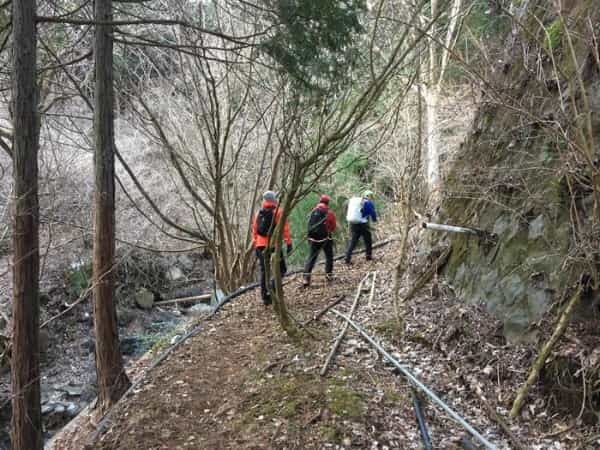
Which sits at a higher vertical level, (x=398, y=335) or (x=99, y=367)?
(x=398, y=335)

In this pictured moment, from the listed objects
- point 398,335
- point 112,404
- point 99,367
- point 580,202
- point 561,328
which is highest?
point 580,202

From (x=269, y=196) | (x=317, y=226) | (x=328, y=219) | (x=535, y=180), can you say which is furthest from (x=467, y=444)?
(x=328, y=219)

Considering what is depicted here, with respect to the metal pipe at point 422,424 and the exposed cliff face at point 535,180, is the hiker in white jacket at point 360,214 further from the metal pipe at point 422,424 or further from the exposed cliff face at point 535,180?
the metal pipe at point 422,424

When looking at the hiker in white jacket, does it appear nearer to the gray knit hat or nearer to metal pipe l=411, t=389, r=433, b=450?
the gray knit hat

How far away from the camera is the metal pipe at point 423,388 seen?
12.6 feet

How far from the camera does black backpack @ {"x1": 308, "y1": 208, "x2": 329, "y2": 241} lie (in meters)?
9.25

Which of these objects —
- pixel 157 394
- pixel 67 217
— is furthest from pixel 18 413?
pixel 67 217

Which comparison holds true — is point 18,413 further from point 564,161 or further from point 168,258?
point 168,258

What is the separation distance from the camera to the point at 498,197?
6.08 m

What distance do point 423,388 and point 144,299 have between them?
552 inches

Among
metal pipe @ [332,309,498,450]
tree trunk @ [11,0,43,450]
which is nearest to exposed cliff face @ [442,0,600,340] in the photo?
metal pipe @ [332,309,498,450]

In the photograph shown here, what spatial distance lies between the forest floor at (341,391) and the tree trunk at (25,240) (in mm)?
815

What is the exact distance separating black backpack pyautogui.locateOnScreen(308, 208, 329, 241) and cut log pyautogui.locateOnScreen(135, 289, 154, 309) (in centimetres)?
985

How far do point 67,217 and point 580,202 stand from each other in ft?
44.4
